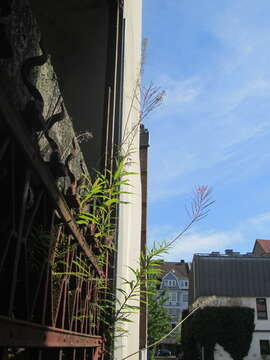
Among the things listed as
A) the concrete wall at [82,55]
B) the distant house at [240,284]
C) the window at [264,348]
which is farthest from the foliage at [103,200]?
the window at [264,348]

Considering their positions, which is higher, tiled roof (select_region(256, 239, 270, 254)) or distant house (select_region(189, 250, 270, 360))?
tiled roof (select_region(256, 239, 270, 254))

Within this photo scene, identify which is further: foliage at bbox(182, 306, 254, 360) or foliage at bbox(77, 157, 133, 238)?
foliage at bbox(182, 306, 254, 360)

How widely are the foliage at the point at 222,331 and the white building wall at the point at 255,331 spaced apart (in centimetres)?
44

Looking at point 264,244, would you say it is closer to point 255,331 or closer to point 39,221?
point 255,331

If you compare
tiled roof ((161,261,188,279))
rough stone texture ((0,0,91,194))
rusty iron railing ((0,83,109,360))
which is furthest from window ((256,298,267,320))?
rough stone texture ((0,0,91,194))

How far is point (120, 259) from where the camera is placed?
3.29 metres

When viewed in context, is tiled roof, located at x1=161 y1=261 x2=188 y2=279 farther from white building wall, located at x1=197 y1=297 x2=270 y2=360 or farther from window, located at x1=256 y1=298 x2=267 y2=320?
white building wall, located at x1=197 y1=297 x2=270 y2=360

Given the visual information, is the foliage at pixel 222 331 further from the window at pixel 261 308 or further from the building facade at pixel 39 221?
the building facade at pixel 39 221

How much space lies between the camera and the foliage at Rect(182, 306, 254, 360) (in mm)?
30516

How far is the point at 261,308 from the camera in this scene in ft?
116

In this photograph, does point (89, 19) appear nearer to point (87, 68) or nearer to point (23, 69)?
point (87, 68)

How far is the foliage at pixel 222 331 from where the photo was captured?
1201 inches

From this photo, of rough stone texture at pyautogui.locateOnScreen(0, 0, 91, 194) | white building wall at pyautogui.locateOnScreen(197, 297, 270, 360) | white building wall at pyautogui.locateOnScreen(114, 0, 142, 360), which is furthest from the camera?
white building wall at pyautogui.locateOnScreen(197, 297, 270, 360)

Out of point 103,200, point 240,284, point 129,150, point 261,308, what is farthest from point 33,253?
point 240,284
